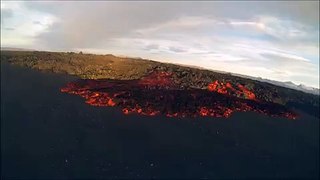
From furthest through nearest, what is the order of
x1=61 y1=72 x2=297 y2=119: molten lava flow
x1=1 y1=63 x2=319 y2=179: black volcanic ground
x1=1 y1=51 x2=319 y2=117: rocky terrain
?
x1=1 y1=51 x2=319 y2=117: rocky terrain
x1=61 y1=72 x2=297 y2=119: molten lava flow
x1=1 y1=63 x2=319 y2=179: black volcanic ground

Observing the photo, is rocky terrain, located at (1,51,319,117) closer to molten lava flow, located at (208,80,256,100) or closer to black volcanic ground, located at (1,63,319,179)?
molten lava flow, located at (208,80,256,100)

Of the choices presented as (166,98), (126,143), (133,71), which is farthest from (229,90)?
(126,143)

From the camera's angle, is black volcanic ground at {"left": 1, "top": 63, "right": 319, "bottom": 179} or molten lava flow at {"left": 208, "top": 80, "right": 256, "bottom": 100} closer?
black volcanic ground at {"left": 1, "top": 63, "right": 319, "bottom": 179}

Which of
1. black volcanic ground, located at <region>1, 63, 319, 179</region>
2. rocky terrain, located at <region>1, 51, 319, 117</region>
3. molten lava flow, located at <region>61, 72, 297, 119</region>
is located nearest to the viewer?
black volcanic ground, located at <region>1, 63, 319, 179</region>

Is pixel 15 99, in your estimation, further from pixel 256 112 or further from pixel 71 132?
pixel 256 112

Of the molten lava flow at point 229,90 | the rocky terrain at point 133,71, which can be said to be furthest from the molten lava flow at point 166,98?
the rocky terrain at point 133,71

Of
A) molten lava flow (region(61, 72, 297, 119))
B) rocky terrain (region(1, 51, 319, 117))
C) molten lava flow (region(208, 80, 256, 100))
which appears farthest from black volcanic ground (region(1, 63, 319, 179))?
molten lava flow (region(208, 80, 256, 100))

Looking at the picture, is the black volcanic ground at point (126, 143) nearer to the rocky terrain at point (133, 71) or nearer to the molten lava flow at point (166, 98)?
the molten lava flow at point (166, 98)
